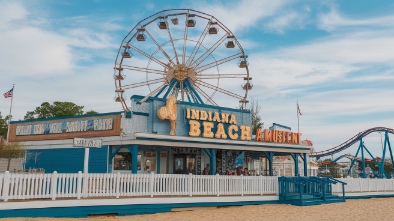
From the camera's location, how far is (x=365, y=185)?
24719 mm

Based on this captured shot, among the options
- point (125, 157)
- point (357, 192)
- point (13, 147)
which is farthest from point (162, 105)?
point (357, 192)

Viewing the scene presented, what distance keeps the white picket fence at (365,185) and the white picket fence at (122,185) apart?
19.3 feet

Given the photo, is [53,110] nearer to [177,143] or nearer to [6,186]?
[177,143]

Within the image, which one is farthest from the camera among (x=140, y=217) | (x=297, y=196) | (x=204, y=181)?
(x=297, y=196)

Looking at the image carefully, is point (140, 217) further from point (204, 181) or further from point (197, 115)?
point (197, 115)

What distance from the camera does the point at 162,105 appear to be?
20.9 meters

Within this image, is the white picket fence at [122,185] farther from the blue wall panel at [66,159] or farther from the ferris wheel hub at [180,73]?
the ferris wheel hub at [180,73]

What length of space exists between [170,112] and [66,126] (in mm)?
6049

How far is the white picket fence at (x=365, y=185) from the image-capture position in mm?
23156

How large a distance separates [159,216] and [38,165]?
11.4m

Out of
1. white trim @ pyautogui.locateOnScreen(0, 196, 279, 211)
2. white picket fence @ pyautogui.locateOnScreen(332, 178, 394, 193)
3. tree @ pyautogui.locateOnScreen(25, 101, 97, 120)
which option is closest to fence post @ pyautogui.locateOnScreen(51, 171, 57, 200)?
white trim @ pyautogui.locateOnScreen(0, 196, 279, 211)

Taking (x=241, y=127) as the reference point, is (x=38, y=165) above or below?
below

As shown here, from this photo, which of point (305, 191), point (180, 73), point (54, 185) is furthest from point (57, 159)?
point (305, 191)

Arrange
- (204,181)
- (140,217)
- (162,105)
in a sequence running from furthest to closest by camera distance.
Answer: (162,105)
(204,181)
(140,217)
